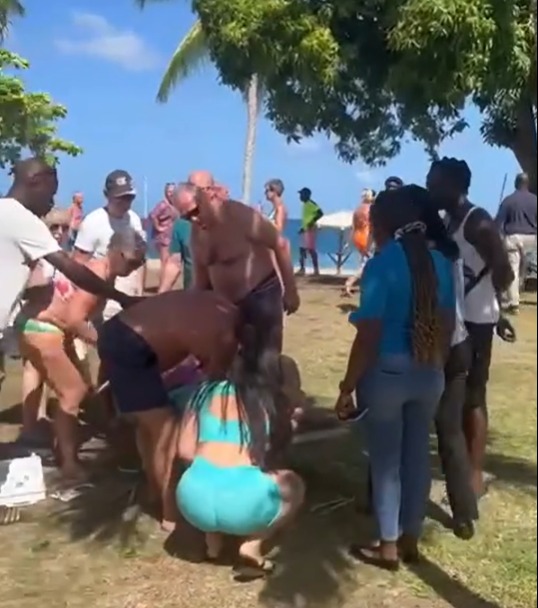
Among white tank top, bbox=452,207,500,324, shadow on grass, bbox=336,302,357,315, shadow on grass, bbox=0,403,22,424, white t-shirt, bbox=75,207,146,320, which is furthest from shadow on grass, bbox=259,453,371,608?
shadow on grass, bbox=336,302,357,315

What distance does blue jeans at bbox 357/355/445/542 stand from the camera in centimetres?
406

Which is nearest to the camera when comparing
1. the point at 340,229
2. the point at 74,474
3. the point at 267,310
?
the point at 267,310

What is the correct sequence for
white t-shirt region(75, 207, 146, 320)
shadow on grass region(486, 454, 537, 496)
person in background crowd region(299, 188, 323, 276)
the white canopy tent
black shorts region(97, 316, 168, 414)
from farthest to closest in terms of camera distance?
the white canopy tent → person in background crowd region(299, 188, 323, 276) → white t-shirt region(75, 207, 146, 320) → shadow on grass region(486, 454, 537, 496) → black shorts region(97, 316, 168, 414)

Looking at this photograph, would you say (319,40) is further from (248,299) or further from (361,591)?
(361,591)

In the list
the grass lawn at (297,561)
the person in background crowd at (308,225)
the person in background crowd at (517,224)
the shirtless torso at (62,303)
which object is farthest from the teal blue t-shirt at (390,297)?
the person in background crowd at (308,225)

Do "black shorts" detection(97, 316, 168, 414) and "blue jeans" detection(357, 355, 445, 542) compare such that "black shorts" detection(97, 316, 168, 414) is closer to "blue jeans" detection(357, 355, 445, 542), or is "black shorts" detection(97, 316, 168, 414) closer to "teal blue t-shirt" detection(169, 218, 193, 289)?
"blue jeans" detection(357, 355, 445, 542)

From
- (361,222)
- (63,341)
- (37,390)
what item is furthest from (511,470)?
(361,222)

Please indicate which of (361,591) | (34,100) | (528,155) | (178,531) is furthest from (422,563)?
(34,100)

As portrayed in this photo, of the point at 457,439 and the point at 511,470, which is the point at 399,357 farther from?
the point at 511,470

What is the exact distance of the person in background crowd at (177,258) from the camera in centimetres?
732

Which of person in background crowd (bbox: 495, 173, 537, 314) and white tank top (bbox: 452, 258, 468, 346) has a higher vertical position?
person in background crowd (bbox: 495, 173, 537, 314)

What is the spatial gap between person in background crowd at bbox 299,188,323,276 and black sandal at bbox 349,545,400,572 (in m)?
10.9

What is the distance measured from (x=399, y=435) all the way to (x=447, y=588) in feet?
1.95

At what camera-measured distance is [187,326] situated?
13.9 ft
